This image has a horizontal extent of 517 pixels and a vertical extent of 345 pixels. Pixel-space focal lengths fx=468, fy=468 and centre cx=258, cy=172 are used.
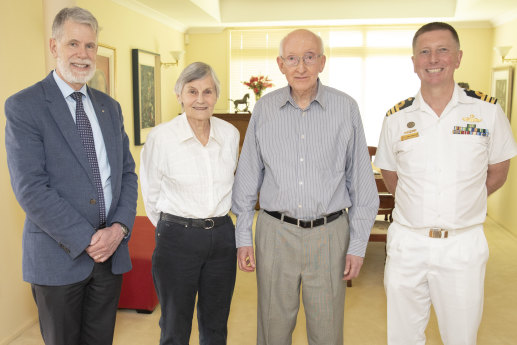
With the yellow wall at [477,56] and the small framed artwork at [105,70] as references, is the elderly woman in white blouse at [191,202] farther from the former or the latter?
the yellow wall at [477,56]

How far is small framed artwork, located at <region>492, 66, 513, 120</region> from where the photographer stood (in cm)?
615

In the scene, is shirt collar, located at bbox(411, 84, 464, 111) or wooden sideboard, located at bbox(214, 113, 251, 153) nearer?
shirt collar, located at bbox(411, 84, 464, 111)

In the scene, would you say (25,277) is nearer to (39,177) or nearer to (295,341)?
(39,177)

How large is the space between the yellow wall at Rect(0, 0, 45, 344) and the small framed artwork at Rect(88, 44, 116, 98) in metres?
1.21

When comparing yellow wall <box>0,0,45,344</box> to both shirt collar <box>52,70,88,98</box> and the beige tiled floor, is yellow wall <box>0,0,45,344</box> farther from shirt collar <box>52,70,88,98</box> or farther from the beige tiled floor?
shirt collar <box>52,70,88,98</box>

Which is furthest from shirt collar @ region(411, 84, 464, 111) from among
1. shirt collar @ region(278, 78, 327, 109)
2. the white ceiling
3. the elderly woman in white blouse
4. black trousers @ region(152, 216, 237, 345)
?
the white ceiling

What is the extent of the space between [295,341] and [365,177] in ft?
5.10

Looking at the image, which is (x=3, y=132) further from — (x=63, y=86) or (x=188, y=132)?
(x=188, y=132)

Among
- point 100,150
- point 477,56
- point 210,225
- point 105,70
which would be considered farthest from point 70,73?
point 477,56

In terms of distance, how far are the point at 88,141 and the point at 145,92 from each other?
4.01m

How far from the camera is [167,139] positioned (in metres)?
2.20

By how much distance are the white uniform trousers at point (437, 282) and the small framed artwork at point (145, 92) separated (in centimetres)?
396

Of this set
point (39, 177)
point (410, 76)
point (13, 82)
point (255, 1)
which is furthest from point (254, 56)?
point (39, 177)

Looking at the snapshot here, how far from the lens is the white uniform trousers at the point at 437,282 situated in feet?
6.88
